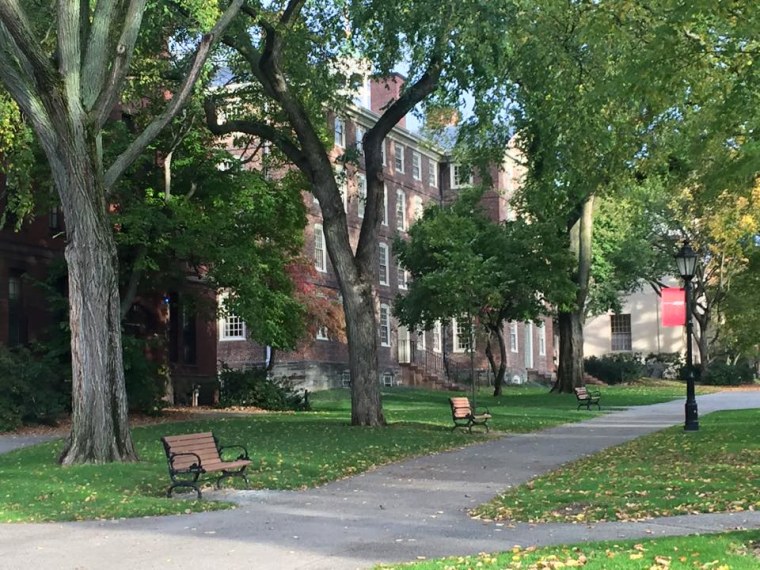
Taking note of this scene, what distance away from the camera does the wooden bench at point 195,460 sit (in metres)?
11.8

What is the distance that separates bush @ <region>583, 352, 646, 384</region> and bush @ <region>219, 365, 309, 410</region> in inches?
1208

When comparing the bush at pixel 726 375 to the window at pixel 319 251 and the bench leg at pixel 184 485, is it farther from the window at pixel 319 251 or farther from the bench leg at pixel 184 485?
the bench leg at pixel 184 485

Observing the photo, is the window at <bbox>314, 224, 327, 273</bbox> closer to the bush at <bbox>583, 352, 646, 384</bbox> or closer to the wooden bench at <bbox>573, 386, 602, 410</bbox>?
the wooden bench at <bbox>573, 386, 602, 410</bbox>

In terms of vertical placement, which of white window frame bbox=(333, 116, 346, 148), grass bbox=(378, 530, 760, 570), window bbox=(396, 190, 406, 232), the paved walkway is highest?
white window frame bbox=(333, 116, 346, 148)

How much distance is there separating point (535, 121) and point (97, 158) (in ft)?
33.1

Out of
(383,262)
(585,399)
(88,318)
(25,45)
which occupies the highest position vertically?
(383,262)

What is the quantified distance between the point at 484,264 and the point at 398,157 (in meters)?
18.7

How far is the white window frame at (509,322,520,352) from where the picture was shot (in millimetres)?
54963

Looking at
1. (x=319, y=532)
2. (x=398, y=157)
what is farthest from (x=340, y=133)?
(x=319, y=532)

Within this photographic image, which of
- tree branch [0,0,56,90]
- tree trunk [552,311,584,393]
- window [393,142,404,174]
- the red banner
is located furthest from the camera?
window [393,142,404,174]

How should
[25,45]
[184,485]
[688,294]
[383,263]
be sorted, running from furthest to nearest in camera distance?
1. [383,263]
2. [688,294]
3. [25,45]
4. [184,485]

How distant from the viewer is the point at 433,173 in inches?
2095

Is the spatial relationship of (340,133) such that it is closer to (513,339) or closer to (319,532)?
(513,339)

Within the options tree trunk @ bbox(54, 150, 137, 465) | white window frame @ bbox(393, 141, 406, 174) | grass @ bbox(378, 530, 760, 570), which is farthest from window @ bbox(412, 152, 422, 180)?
grass @ bbox(378, 530, 760, 570)
